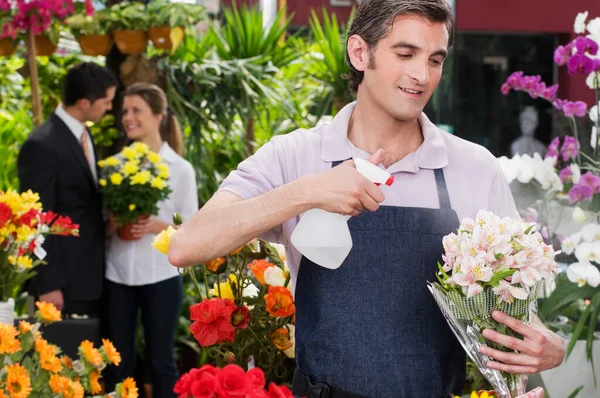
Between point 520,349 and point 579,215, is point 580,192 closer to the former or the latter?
point 579,215

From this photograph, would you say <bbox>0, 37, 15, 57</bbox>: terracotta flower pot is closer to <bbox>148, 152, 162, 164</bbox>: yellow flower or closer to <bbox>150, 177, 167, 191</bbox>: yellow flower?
<bbox>148, 152, 162, 164</bbox>: yellow flower

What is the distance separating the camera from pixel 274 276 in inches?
88.4

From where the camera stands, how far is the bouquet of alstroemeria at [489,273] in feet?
4.84

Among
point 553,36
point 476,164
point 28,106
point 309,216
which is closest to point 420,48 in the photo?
point 476,164

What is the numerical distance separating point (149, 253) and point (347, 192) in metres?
2.74

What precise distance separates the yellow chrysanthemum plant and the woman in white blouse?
59.9 inches

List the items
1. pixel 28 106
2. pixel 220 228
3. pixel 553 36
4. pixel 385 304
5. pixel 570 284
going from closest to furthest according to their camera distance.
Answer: pixel 220 228 < pixel 385 304 < pixel 570 284 < pixel 553 36 < pixel 28 106

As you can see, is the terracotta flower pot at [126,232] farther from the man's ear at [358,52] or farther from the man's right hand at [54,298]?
the man's ear at [358,52]

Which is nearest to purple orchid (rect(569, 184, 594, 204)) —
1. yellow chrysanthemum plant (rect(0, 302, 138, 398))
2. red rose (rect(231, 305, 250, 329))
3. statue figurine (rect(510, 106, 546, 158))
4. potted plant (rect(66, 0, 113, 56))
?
red rose (rect(231, 305, 250, 329))

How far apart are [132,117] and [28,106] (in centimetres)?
153

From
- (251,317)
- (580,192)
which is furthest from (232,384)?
(580,192)

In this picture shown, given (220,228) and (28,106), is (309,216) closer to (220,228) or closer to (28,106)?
(220,228)

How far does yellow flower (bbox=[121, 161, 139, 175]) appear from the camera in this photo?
397 cm

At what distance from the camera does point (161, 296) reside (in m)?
4.15
